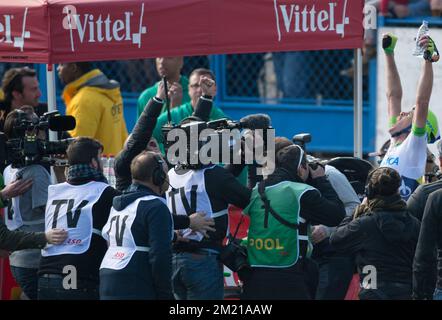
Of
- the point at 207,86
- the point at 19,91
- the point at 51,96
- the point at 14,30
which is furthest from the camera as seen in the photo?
the point at 19,91

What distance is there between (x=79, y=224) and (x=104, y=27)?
5.70ft

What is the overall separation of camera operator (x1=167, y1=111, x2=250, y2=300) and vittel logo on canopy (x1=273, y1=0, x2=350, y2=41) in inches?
56.2

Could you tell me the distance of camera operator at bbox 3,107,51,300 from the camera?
8062mm

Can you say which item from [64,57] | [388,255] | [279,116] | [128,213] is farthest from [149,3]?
[279,116]

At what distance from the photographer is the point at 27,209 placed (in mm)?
8180

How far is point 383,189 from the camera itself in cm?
730

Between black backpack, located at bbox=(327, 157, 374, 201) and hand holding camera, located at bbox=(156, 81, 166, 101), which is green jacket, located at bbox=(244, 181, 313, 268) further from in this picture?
hand holding camera, located at bbox=(156, 81, 166, 101)

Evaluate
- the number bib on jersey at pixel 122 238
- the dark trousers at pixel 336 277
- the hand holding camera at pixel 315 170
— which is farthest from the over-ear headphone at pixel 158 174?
the dark trousers at pixel 336 277

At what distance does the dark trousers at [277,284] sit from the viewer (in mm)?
7461

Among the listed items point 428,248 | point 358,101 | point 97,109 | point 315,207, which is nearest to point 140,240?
point 315,207

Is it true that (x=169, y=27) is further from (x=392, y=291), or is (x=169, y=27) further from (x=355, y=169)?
(x=392, y=291)

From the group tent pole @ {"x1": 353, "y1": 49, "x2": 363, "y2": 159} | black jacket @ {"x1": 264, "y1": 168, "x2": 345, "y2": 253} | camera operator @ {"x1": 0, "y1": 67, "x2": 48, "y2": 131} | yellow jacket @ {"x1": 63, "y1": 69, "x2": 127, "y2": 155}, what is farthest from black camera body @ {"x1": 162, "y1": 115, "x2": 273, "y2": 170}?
yellow jacket @ {"x1": 63, "y1": 69, "x2": 127, "y2": 155}

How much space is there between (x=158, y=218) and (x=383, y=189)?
1382mm

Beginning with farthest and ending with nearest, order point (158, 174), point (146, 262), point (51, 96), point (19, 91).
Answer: point (19, 91) < point (51, 96) < point (158, 174) < point (146, 262)
